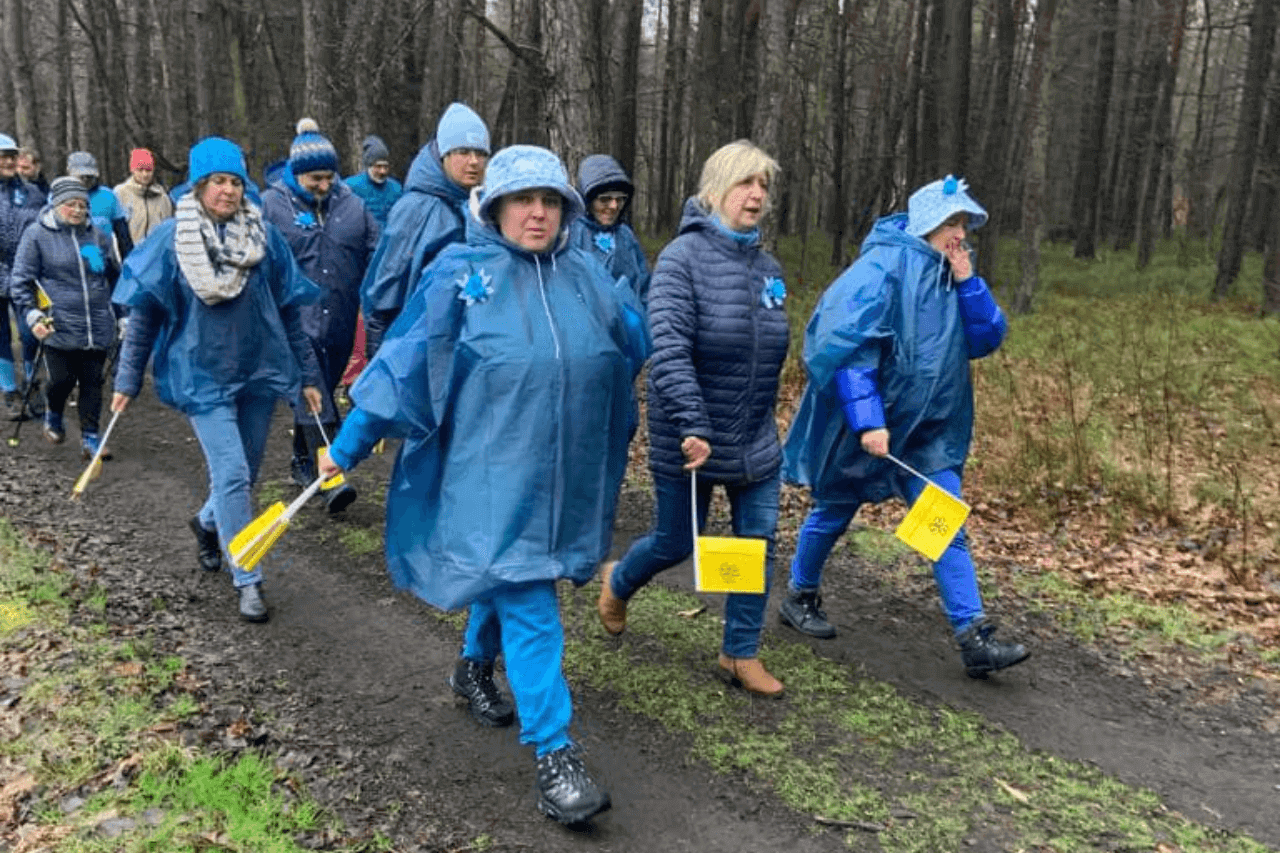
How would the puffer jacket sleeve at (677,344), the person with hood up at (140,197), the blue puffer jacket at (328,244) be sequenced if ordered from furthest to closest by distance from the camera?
the person with hood up at (140,197)
the blue puffer jacket at (328,244)
the puffer jacket sleeve at (677,344)

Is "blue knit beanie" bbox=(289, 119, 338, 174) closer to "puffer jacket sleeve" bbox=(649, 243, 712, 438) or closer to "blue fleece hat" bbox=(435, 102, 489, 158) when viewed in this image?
"blue fleece hat" bbox=(435, 102, 489, 158)

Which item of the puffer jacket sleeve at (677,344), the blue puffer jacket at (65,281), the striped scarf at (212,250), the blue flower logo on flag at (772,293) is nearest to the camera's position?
the puffer jacket sleeve at (677,344)

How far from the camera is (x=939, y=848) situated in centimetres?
347

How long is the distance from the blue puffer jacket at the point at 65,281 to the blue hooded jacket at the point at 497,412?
6.12m

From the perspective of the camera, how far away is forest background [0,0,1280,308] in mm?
13320

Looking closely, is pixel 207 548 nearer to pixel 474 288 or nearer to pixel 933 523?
pixel 474 288

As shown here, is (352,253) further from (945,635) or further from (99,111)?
(99,111)

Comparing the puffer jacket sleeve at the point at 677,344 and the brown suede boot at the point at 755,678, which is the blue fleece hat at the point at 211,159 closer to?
the puffer jacket sleeve at the point at 677,344

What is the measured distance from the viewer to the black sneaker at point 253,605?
17.3 ft

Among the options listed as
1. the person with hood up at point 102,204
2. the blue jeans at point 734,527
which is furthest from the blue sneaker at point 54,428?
the blue jeans at point 734,527

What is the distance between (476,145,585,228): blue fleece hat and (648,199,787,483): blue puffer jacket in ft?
2.71

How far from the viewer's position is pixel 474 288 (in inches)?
136

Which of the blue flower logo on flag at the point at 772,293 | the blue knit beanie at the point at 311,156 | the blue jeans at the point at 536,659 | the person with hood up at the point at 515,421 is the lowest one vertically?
the blue jeans at the point at 536,659

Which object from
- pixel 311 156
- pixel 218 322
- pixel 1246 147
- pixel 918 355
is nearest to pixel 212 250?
pixel 218 322
